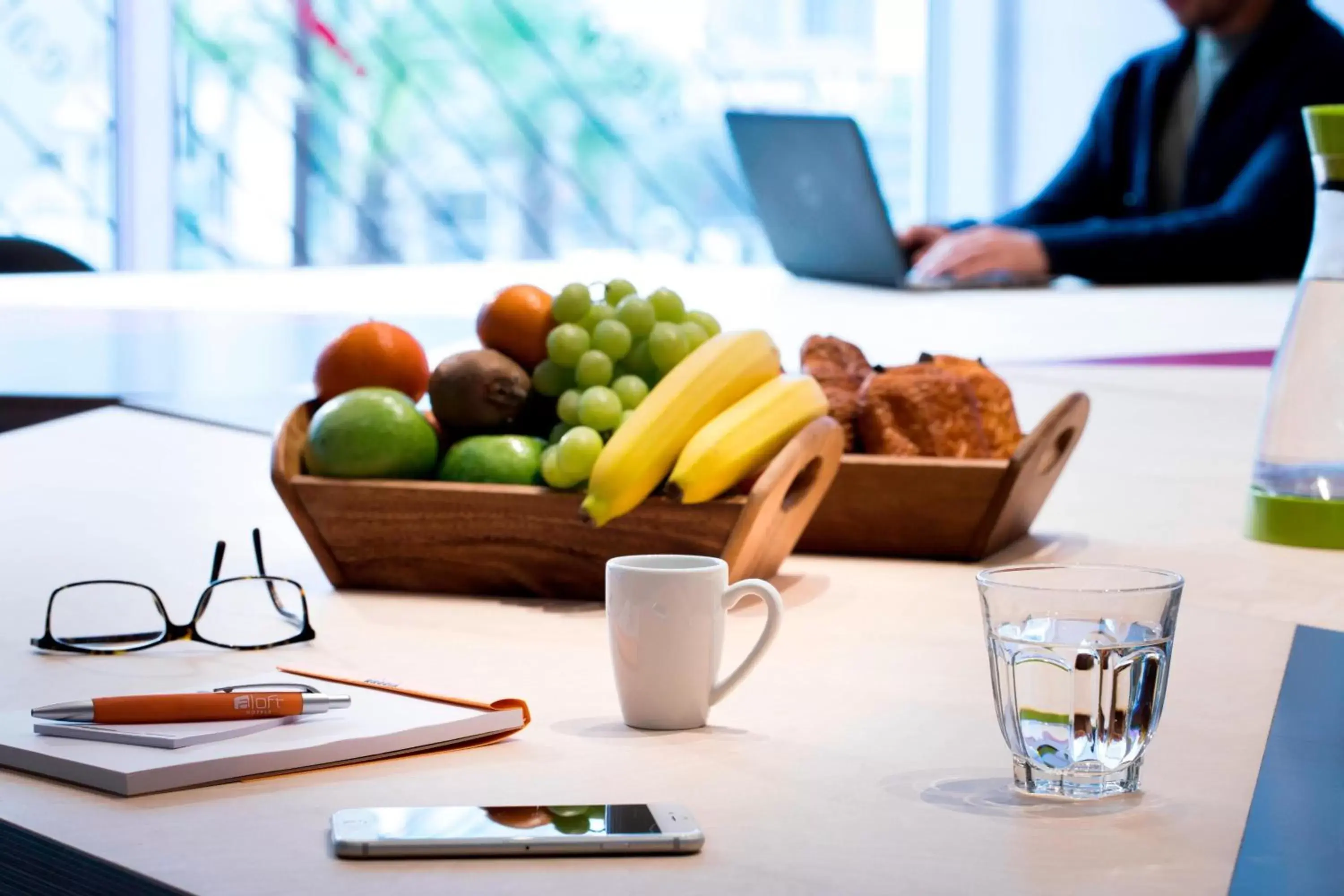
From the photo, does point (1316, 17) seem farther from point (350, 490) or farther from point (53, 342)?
point (350, 490)

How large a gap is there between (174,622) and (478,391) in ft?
0.92

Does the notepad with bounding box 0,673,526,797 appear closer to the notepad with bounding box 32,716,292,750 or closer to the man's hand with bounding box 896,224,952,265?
the notepad with bounding box 32,716,292,750

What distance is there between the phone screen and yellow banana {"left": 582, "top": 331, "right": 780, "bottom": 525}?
45 cm

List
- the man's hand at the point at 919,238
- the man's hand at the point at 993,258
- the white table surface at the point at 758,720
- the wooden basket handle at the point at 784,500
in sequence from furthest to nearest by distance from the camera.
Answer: the man's hand at the point at 919,238
the man's hand at the point at 993,258
the wooden basket handle at the point at 784,500
the white table surface at the point at 758,720

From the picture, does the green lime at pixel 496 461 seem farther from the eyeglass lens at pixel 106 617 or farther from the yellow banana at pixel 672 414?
the eyeglass lens at pixel 106 617

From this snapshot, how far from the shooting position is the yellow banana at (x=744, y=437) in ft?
3.65

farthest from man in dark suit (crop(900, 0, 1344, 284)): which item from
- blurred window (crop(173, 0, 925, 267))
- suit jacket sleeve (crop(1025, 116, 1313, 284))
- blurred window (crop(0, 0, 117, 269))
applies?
blurred window (crop(0, 0, 117, 269))

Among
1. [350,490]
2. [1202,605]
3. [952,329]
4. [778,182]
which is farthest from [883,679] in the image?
[778,182]

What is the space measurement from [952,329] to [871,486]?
1.39m

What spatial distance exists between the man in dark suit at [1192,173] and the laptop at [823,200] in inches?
5.1

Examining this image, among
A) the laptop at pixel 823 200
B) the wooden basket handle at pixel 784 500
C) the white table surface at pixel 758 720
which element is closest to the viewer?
the white table surface at pixel 758 720

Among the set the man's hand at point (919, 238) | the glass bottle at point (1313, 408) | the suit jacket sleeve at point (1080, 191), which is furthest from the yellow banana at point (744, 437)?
the suit jacket sleeve at point (1080, 191)

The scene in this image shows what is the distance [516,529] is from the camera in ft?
3.79

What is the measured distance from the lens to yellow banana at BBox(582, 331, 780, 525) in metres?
1.11
